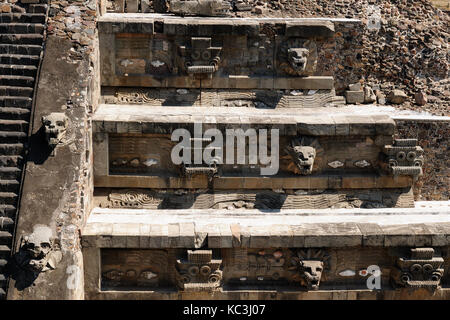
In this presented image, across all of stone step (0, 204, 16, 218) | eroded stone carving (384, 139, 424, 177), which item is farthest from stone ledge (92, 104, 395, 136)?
stone step (0, 204, 16, 218)

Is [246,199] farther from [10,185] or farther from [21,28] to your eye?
[21,28]

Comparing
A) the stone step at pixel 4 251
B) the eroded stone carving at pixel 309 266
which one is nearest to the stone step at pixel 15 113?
the stone step at pixel 4 251

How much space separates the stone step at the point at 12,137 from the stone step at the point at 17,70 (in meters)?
1.25

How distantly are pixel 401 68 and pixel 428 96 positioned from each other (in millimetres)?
854

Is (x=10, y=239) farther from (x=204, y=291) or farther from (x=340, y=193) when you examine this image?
(x=340, y=193)

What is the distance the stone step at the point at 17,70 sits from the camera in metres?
9.65

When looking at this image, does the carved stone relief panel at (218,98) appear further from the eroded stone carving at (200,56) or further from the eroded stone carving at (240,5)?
the eroded stone carving at (240,5)

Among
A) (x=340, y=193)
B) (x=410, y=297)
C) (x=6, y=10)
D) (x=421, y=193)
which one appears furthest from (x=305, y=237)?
(x=6, y=10)

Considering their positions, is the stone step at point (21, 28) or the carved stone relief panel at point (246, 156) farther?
the stone step at point (21, 28)

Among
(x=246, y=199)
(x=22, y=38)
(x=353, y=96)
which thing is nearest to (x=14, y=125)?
(x=22, y=38)

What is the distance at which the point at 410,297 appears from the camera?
9.52 metres

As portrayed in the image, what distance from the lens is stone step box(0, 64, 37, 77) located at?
9.65 meters

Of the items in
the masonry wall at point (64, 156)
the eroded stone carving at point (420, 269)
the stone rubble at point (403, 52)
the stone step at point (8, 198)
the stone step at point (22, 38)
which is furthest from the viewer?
the stone rubble at point (403, 52)

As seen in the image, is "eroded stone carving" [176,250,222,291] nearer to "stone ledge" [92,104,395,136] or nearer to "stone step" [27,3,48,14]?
"stone ledge" [92,104,395,136]
